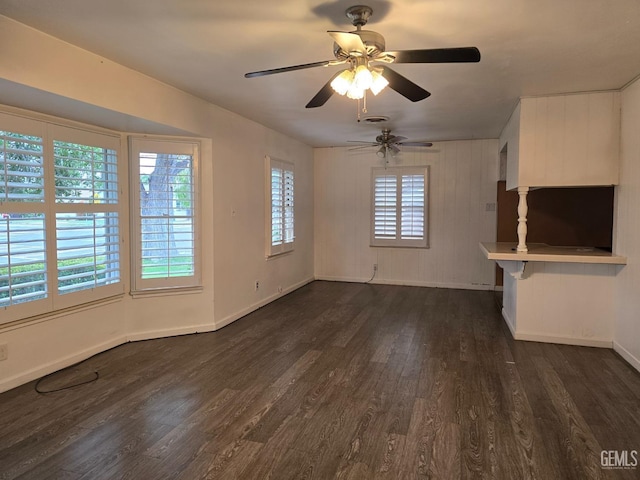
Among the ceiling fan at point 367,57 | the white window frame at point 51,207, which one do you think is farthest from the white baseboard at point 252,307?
the ceiling fan at point 367,57

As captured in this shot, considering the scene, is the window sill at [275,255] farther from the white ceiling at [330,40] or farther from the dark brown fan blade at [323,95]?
the dark brown fan blade at [323,95]

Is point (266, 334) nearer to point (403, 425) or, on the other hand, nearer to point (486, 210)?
point (403, 425)

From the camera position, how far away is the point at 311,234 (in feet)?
24.5

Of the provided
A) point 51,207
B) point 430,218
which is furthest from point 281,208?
point 51,207

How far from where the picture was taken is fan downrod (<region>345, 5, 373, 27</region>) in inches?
88.7

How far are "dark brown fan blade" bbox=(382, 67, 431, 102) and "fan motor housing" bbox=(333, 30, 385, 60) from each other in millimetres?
136

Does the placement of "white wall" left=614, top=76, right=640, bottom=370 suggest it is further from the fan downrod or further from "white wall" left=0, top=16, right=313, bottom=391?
"white wall" left=0, top=16, right=313, bottom=391

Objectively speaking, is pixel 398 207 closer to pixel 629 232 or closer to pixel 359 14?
pixel 629 232

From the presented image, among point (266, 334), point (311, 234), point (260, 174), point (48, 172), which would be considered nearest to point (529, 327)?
point (266, 334)

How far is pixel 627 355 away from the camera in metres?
3.59

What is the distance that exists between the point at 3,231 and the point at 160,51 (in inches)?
67.1

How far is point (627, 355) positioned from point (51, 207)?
16.4ft

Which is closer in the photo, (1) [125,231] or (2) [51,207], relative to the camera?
(2) [51,207]

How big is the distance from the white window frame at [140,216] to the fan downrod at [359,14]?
2462mm
